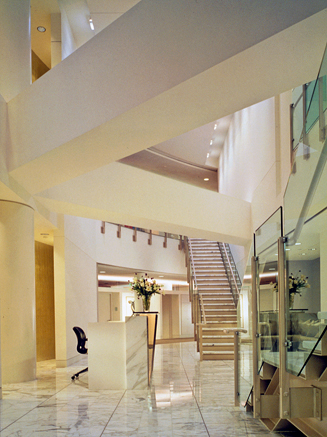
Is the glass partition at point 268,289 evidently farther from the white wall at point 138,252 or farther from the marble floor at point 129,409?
the white wall at point 138,252

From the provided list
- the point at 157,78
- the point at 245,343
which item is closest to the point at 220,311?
the point at 245,343

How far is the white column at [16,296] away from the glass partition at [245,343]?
13.4ft

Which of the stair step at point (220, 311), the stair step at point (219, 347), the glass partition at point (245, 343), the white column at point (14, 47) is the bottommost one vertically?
the stair step at point (219, 347)

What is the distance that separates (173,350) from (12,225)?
309 inches

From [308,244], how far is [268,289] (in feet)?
3.88

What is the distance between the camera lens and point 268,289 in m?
3.91

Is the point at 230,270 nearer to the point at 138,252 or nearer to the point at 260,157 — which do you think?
the point at 138,252

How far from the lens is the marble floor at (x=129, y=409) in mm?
4504

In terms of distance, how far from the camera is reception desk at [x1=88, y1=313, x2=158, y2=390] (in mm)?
7016

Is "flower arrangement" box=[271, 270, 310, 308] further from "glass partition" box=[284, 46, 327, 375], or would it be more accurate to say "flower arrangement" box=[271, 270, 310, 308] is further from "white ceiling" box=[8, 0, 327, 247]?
"white ceiling" box=[8, 0, 327, 247]

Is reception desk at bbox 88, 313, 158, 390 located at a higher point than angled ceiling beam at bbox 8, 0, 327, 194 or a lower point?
lower

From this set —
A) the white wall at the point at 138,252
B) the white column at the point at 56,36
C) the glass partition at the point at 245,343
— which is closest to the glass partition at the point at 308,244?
the glass partition at the point at 245,343

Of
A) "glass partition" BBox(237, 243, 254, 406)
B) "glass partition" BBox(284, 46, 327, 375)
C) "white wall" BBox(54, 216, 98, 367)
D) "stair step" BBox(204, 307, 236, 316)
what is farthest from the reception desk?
"stair step" BBox(204, 307, 236, 316)

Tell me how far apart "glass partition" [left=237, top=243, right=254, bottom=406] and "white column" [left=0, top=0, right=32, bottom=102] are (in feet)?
15.1
